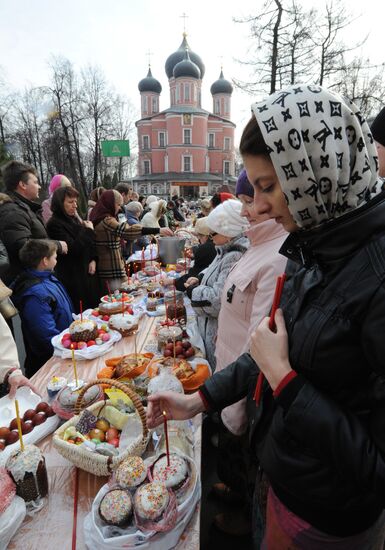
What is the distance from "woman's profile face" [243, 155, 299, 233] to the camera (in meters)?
0.98

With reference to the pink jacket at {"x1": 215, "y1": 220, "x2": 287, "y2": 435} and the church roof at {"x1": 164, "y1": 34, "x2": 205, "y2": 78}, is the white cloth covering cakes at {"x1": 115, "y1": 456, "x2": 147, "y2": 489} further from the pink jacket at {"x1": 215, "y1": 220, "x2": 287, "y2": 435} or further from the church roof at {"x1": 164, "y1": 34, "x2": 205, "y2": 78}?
the church roof at {"x1": 164, "y1": 34, "x2": 205, "y2": 78}

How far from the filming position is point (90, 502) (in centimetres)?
130

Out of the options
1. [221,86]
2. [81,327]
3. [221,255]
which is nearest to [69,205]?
[81,327]

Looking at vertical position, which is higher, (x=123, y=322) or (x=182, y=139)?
(x=182, y=139)

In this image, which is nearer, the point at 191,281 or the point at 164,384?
the point at 164,384

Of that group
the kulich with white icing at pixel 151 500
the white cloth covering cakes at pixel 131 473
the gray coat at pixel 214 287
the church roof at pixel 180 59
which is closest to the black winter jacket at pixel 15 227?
the gray coat at pixel 214 287

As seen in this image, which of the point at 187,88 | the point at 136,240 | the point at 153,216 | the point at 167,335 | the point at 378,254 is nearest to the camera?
the point at 378,254

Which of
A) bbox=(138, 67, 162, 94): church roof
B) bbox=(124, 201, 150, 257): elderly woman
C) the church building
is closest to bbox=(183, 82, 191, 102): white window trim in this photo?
the church building

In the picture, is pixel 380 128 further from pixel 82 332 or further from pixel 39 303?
pixel 39 303

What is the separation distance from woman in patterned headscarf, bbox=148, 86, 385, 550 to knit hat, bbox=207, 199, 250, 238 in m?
1.53

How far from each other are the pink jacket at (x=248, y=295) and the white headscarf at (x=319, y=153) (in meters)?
0.75

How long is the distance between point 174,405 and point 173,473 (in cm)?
25

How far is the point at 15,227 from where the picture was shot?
3.46 m

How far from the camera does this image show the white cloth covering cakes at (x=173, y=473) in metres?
1.26
